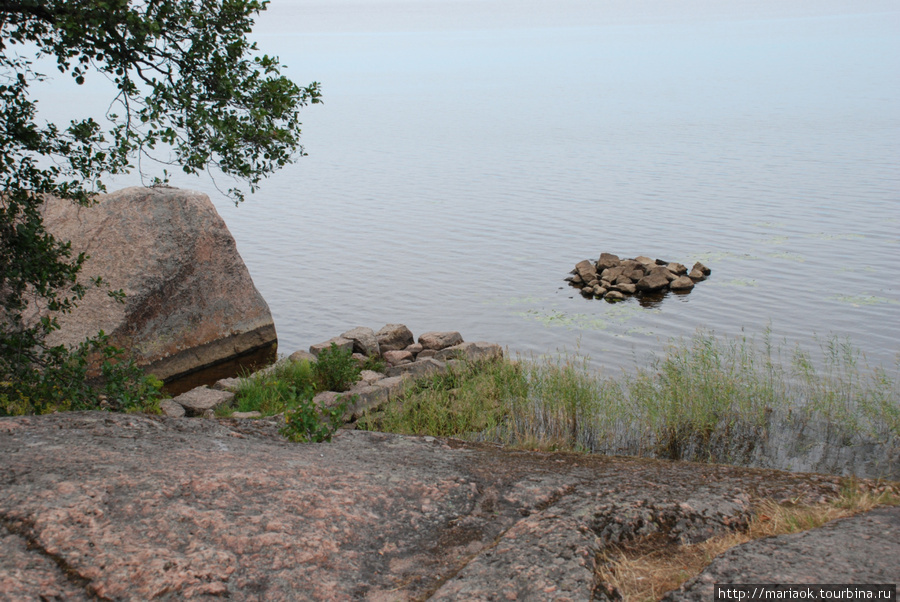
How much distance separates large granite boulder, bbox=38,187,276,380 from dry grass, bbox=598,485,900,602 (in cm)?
1092

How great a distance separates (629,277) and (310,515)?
16.6 m

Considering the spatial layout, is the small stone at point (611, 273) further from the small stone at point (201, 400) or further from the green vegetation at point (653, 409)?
the small stone at point (201, 400)

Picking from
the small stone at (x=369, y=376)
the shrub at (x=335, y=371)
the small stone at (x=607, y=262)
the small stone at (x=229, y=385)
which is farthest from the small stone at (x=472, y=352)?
the small stone at (x=607, y=262)

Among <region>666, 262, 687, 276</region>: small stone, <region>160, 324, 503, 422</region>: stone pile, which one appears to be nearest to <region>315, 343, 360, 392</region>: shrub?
<region>160, 324, 503, 422</region>: stone pile

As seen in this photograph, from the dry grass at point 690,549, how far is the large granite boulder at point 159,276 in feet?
35.8

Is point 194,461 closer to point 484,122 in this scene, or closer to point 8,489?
point 8,489

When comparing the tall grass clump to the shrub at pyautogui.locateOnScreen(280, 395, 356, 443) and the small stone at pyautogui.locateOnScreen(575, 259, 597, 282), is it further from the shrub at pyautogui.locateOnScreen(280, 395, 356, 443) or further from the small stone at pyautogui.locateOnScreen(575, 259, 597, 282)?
the small stone at pyautogui.locateOnScreen(575, 259, 597, 282)

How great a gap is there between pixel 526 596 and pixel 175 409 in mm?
8948

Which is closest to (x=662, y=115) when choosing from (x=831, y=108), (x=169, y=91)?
(x=831, y=108)

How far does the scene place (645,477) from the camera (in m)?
6.86

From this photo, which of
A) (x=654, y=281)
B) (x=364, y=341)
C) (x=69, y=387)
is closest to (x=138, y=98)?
(x=69, y=387)

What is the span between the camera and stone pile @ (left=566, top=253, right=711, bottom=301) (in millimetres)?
20266

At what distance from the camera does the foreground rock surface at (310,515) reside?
4.60 meters

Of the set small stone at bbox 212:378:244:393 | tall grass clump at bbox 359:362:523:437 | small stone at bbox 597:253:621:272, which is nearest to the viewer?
tall grass clump at bbox 359:362:523:437
